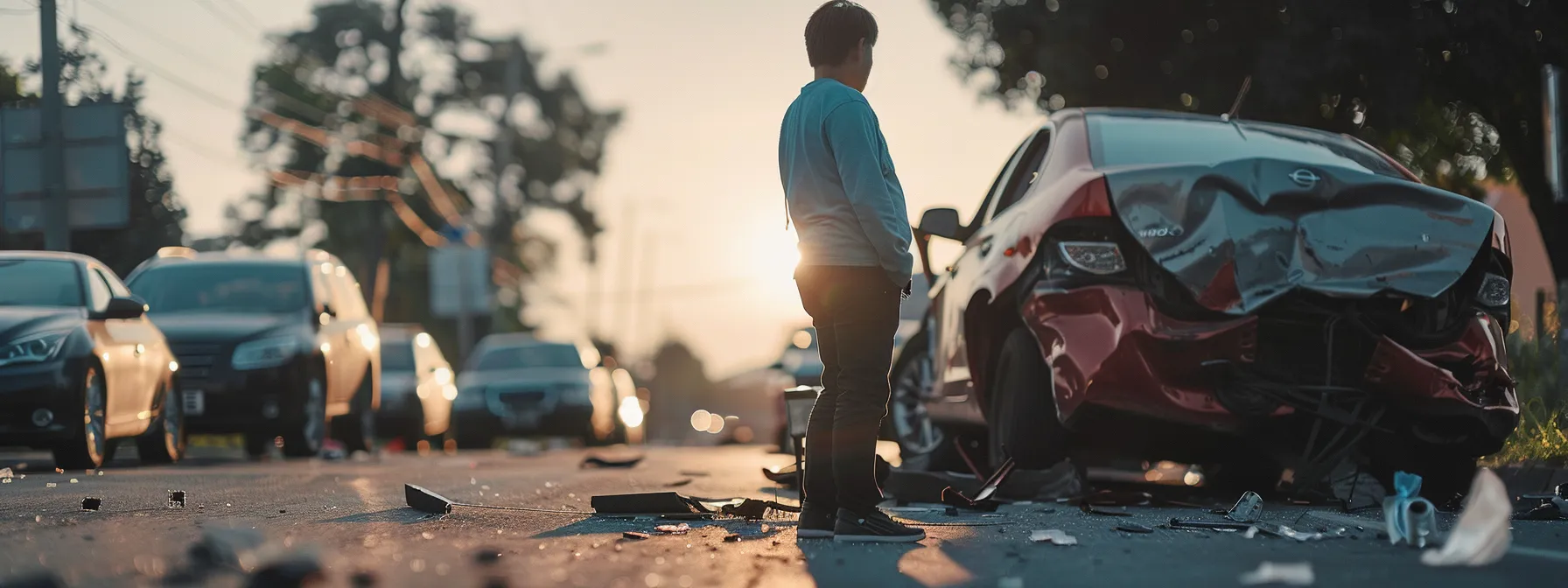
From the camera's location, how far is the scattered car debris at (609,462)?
1267cm

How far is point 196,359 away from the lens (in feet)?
48.3

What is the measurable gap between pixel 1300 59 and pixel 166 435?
31.6ft

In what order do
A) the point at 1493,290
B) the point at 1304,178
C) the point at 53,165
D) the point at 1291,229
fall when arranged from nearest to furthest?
the point at 1291,229 < the point at 1304,178 < the point at 1493,290 < the point at 53,165

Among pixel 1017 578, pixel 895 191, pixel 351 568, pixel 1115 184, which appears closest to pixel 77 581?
pixel 351 568

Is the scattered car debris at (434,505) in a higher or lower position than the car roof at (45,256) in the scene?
lower

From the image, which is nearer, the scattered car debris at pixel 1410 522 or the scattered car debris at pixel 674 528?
the scattered car debris at pixel 1410 522

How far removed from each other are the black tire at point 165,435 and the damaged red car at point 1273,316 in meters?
7.66

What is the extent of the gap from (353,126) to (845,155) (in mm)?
44832

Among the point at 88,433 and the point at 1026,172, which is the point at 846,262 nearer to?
the point at 1026,172

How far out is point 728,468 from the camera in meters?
12.4

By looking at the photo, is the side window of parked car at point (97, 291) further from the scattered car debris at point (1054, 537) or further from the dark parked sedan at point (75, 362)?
the scattered car debris at point (1054, 537)

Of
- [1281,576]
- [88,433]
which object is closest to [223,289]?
[88,433]

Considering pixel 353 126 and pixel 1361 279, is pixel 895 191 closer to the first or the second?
pixel 1361 279

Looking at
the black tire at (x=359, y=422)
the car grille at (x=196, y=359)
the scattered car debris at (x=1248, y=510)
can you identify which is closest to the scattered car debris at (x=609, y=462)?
the car grille at (x=196, y=359)
